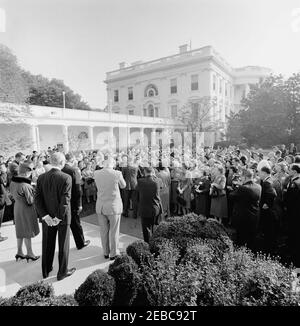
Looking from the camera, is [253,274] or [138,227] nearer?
[253,274]

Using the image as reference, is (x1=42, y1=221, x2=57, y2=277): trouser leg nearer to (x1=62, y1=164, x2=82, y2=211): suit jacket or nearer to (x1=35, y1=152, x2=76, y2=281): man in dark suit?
(x1=35, y1=152, x2=76, y2=281): man in dark suit

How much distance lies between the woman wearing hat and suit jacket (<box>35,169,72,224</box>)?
3.36 feet

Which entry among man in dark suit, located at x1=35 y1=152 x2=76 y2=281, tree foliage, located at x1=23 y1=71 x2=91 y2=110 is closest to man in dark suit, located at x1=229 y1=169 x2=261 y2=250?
man in dark suit, located at x1=35 y1=152 x2=76 y2=281

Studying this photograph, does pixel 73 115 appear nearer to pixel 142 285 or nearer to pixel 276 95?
pixel 276 95

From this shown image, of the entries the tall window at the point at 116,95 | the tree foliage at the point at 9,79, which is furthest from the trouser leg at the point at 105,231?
the tall window at the point at 116,95

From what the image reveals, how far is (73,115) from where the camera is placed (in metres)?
24.1

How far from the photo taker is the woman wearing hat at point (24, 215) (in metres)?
4.68

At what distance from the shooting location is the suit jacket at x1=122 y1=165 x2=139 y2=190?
7.52 metres

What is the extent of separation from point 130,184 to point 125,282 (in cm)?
483

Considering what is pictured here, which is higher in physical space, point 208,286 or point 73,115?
point 73,115

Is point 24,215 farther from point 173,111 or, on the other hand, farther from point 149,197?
point 173,111

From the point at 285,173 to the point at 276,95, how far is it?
693 inches

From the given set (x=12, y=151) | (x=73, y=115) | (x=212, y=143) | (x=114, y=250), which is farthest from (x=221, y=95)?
(x=114, y=250)

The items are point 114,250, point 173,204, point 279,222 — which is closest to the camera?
point 114,250
